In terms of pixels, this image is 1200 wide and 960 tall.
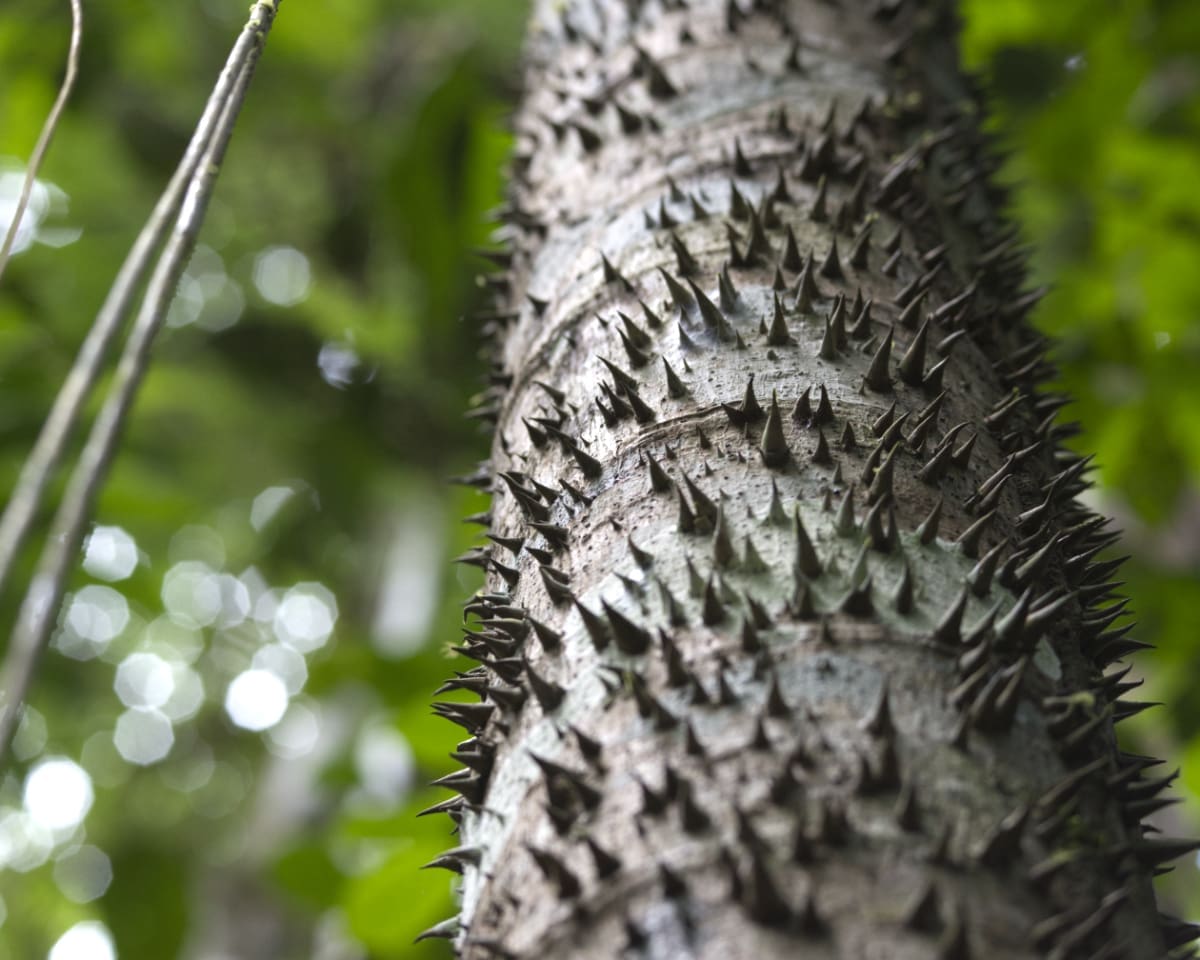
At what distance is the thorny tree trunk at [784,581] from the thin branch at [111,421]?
0.42 m

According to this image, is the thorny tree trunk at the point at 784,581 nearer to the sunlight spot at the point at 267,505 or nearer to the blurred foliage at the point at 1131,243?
the blurred foliage at the point at 1131,243

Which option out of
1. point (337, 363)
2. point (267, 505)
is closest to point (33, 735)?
point (267, 505)

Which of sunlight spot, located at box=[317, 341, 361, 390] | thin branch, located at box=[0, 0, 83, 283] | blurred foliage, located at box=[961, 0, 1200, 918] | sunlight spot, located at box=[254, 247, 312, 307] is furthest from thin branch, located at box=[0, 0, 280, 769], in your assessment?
sunlight spot, located at box=[254, 247, 312, 307]

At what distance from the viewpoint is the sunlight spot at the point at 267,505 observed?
553 cm

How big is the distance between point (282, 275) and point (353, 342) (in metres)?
1.47

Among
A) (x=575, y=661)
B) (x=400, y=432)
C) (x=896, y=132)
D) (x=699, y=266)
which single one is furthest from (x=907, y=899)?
(x=400, y=432)

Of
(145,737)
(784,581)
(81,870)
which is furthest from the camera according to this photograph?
(145,737)

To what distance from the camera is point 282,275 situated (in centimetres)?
595

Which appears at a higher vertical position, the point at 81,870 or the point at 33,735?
the point at 81,870

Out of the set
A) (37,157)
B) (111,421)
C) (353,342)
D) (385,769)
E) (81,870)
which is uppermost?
(353,342)

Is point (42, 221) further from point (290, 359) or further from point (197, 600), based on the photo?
point (197, 600)

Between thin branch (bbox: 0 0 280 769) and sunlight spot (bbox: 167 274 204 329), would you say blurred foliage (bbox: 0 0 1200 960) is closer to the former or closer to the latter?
sunlight spot (bbox: 167 274 204 329)

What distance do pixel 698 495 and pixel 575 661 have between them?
0.64 ft

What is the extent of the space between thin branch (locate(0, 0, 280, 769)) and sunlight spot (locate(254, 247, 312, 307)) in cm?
450
